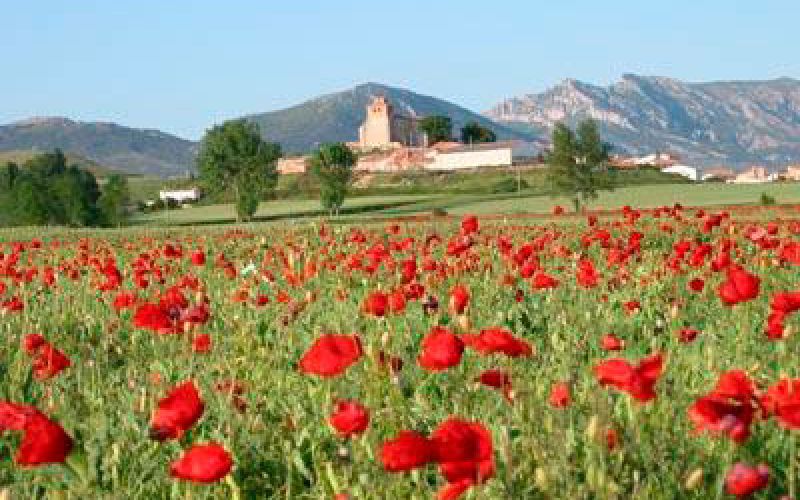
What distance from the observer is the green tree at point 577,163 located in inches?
3068

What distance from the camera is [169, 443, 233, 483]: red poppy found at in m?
2.58

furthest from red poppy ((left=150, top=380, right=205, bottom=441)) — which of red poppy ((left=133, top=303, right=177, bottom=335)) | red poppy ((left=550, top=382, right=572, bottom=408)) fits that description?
red poppy ((left=133, top=303, right=177, bottom=335))

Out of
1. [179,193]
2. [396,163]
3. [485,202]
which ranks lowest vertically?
[485,202]

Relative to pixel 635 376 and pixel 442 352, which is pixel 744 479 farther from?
pixel 442 352

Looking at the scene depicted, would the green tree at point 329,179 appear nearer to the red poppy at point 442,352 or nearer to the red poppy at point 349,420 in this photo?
the red poppy at point 442,352

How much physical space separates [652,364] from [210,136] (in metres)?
96.2

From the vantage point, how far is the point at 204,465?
2.59 metres

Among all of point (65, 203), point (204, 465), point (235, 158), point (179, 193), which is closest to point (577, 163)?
point (235, 158)

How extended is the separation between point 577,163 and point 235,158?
3061cm

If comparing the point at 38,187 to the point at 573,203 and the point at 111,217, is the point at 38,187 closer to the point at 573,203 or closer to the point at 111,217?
the point at 111,217

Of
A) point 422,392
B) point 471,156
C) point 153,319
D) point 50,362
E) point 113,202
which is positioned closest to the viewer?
point 50,362

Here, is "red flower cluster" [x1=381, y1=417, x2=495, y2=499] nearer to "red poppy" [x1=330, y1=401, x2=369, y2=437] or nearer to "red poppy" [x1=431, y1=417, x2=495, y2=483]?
"red poppy" [x1=431, y1=417, x2=495, y2=483]

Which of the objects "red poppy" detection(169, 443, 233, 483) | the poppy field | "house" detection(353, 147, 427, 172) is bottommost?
the poppy field

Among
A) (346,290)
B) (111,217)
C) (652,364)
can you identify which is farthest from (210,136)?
(652,364)
